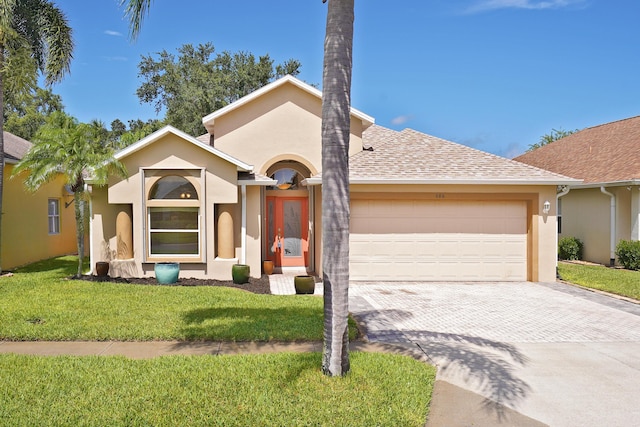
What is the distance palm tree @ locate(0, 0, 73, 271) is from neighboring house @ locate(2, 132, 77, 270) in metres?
2.21

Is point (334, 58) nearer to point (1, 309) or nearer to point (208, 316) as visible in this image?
point (208, 316)

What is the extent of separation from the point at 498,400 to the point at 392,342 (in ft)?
8.66

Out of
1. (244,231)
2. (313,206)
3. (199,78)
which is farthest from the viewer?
(199,78)

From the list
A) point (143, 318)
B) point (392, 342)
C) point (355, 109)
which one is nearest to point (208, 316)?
point (143, 318)

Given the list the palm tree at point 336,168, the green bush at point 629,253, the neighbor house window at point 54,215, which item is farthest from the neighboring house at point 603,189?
the neighbor house window at point 54,215

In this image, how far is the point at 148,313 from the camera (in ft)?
31.9

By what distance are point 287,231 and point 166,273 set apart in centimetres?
503

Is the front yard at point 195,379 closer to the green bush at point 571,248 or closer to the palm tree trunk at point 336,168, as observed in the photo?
the palm tree trunk at point 336,168

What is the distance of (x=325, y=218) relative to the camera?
6.26 metres

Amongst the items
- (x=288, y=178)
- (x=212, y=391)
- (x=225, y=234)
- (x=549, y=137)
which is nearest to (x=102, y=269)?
(x=225, y=234)

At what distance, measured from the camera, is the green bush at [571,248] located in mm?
Answer: 20573

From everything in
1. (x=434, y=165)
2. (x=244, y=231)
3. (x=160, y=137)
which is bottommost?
(x=244, y=231)

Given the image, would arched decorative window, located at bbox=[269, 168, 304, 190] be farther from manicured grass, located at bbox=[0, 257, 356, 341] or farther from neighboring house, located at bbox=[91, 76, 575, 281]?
manicured grass, located at bbox=[0, 257, 356, 341]

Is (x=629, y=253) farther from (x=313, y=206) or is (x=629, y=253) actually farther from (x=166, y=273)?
(x=166, y=273)
